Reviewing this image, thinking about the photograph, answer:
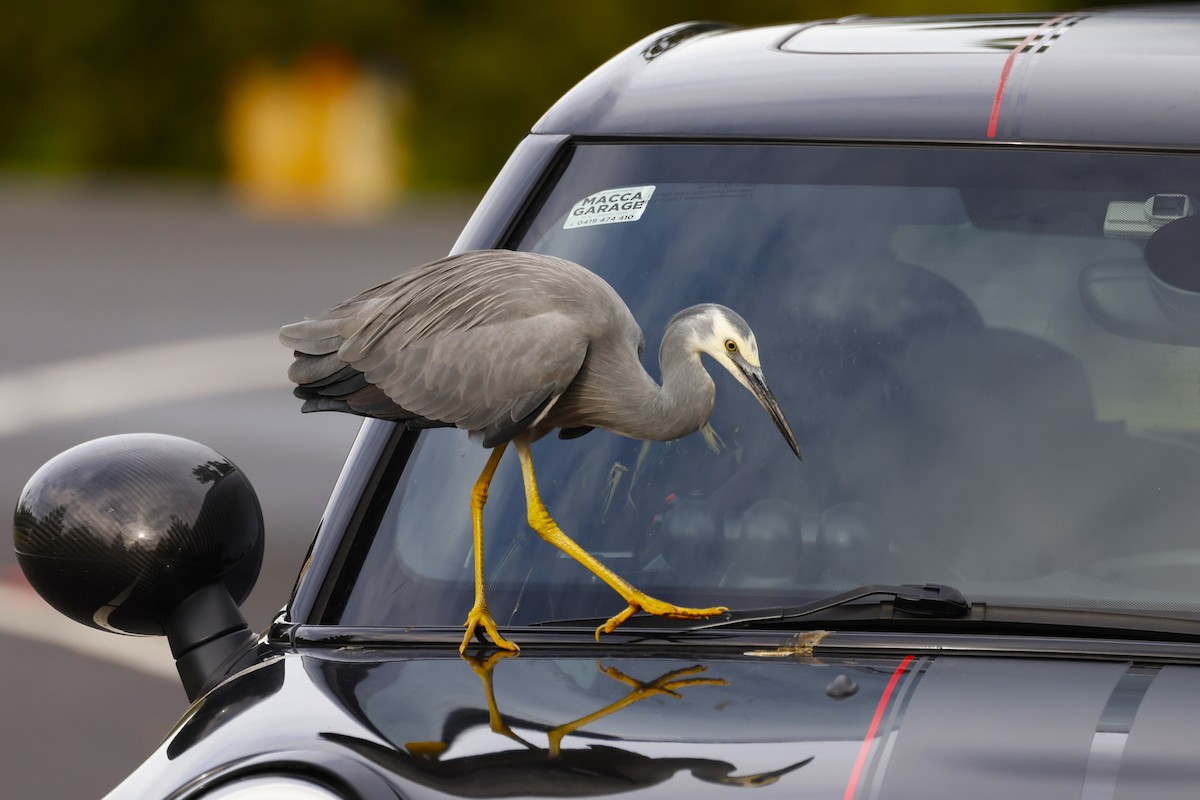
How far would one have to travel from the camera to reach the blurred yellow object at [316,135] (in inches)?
966

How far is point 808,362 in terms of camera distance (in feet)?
8.74

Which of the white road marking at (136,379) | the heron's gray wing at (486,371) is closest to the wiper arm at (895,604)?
the heron's gray wing at (486,371)

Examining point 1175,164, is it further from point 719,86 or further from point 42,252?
point 42,252

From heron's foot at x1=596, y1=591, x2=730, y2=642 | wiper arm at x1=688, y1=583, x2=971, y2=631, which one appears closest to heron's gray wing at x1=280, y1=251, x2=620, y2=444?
heron's foot at x1=596, y1=591, x2=730, y2=642

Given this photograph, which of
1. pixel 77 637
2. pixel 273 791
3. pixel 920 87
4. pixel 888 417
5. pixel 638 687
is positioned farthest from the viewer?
pixel 77 637

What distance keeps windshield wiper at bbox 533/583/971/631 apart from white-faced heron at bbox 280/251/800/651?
0.12 ft

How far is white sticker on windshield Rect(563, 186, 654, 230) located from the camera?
2.82 m

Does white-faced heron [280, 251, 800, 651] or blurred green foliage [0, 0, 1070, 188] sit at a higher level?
white-faced heron [280, 251, 800, 651]

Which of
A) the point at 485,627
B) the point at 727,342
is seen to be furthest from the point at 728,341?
the point at 485,627

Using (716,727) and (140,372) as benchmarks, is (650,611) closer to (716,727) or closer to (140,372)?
(716,727)

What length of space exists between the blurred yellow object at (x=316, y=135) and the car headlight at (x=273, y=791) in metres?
22.3

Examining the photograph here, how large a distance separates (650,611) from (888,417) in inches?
17.8

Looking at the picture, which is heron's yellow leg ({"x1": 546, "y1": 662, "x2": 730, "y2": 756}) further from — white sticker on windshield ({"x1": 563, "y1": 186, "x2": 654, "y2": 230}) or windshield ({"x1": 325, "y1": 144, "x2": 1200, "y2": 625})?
white sticker on windshield ({"x1": 563, "y1": 186, "x2": 654, "y2": 230})

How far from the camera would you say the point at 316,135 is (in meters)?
25.2
